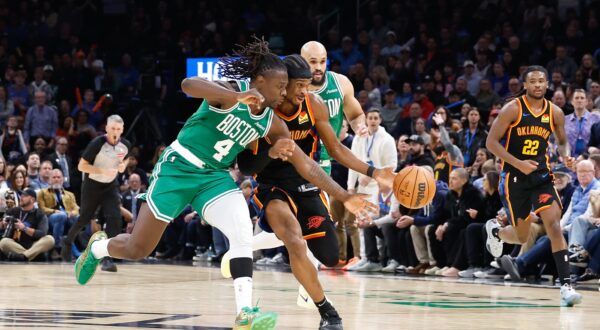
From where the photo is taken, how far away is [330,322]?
6105mm

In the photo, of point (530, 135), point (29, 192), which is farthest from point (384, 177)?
point (29, 192)

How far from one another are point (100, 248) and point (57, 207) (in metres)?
8.60

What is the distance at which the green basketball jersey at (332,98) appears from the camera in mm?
7637

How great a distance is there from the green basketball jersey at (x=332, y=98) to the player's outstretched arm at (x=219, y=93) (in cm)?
182

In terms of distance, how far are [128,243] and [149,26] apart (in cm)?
1530

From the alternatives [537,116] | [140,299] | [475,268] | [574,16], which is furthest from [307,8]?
[140,299]

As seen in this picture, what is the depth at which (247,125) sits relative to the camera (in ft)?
19.5

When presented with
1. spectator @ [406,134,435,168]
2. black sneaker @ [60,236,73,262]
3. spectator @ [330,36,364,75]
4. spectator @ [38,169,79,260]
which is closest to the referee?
black sneaker @ [60,236,73,262]

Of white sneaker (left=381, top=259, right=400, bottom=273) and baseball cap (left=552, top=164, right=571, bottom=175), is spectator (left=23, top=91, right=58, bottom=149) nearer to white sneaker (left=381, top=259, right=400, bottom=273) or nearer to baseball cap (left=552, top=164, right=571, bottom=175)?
white sneaker (left=381, top=259, right=400, bottom=273)

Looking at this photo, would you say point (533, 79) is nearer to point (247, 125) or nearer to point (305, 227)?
point (305, 227)

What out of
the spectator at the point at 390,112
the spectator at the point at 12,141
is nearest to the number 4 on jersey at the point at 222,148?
the spectator at the point at 390,112

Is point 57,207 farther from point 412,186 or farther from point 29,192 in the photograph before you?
point 412,186

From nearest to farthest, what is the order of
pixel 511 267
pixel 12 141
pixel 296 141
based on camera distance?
pixel 296 141 < pixel 511 267 < pixel 12 141

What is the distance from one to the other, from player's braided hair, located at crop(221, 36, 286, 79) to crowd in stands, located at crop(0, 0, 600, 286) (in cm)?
436
